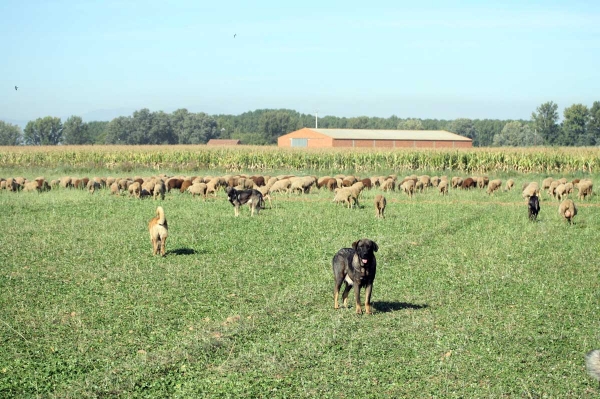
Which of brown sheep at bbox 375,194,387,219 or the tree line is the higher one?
the tree line

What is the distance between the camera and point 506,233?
19500 millimetres

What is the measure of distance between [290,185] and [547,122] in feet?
316

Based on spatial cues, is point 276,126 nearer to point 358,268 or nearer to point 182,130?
point 182,130

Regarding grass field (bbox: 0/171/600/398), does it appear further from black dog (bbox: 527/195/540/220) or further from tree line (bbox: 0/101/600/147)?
tree line (bbox: 0/101/600/147)

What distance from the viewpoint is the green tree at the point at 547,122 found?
118 metres

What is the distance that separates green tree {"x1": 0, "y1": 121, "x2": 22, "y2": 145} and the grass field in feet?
334

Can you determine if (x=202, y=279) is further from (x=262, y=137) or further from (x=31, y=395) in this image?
(x=262, y=137)

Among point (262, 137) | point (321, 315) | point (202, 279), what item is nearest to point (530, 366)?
point (321, 315)

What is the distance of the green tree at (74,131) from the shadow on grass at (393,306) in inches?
4451

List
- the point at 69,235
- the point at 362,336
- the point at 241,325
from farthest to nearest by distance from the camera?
the point at 69,235 → the point at 241,325 → the point at 362,336

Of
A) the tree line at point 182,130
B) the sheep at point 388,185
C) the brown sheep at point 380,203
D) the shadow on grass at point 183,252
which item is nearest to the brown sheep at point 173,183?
the sheep at point 388,185

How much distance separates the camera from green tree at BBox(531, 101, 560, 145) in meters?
Result: 118

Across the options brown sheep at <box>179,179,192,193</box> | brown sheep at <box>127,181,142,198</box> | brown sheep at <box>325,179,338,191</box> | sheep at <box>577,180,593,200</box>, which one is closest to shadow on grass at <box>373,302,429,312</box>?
brown sheep at <box>127,181,142,198</box>

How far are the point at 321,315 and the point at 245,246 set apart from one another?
6.88 metres
